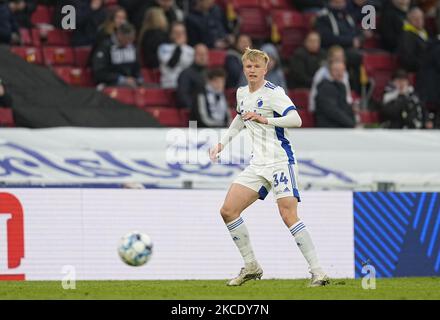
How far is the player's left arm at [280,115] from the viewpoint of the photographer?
11125mm

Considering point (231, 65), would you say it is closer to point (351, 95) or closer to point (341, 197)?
point (351, 95)

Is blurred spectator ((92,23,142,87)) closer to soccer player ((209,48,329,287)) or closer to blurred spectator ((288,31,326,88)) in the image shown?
blurred spectator ((288,31,326,88))

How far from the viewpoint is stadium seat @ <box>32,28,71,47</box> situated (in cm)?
1902

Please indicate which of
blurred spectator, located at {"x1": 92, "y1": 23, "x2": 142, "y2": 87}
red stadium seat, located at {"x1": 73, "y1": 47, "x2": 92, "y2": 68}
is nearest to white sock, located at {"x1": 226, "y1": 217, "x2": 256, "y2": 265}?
blurred spectator, located at {"x1": 92, "y1": 23, "x2": 142, "y2": 87}

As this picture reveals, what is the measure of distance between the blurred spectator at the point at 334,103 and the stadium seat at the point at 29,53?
436cm

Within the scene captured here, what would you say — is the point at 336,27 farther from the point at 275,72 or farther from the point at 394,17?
the point at 275,72

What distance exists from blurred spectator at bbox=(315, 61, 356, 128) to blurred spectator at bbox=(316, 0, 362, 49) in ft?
6.67

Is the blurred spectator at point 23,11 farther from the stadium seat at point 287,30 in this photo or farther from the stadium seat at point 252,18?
the stadium seat at point 287,30

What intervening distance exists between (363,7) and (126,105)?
520cm

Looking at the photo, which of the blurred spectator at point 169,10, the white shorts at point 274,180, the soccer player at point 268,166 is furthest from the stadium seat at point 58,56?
the white shorts at point 274,180

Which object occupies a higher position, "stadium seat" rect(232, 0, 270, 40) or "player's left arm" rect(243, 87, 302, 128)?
"stadium seat" rect(232, 0, 270, 40)

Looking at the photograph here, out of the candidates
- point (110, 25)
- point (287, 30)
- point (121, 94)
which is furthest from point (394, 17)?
point (121, 94)

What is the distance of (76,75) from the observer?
18609mm

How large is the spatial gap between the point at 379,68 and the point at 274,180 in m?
10.2
